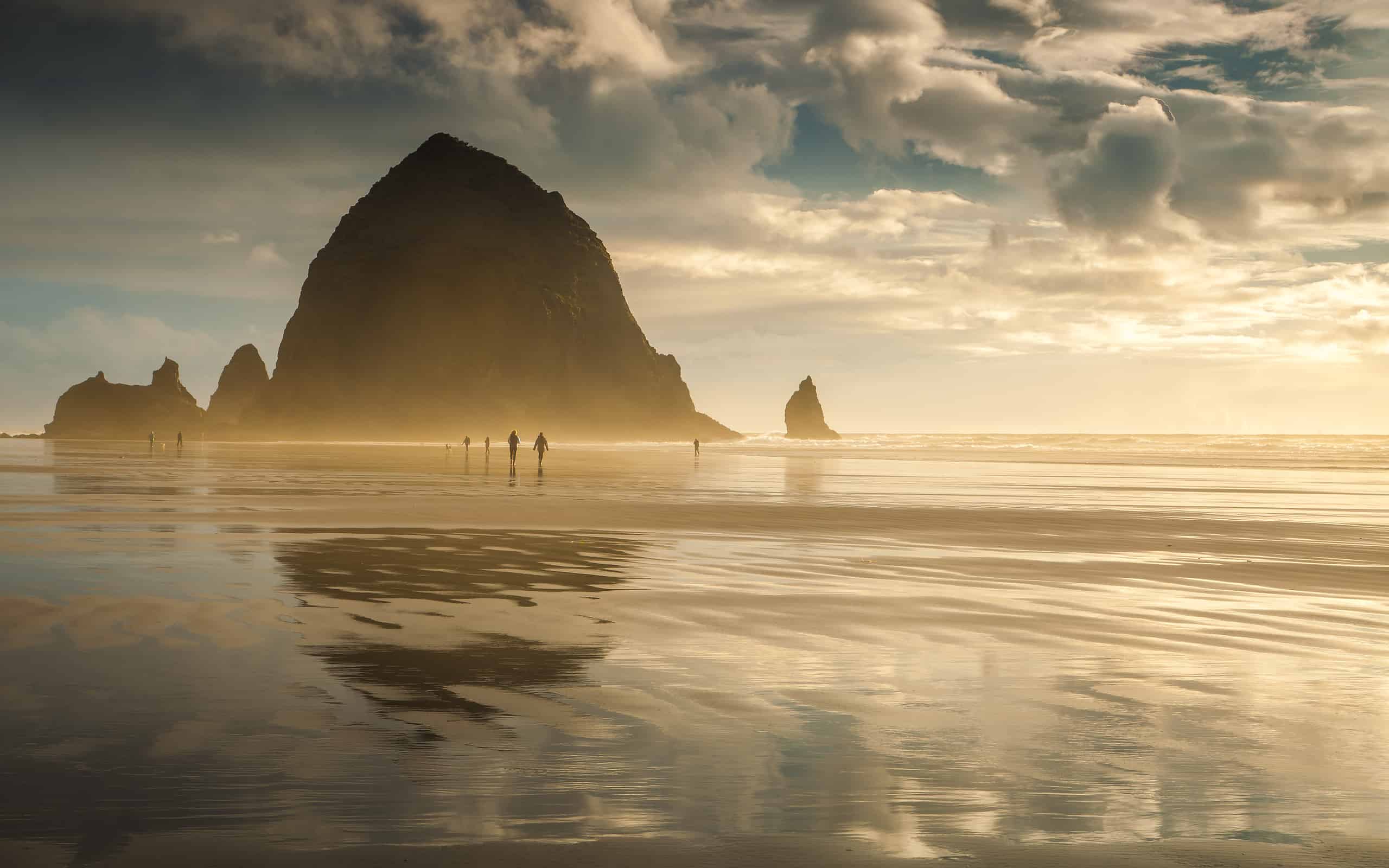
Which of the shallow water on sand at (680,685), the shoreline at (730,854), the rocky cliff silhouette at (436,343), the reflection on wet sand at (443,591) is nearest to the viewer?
the shoreline at (730,854)

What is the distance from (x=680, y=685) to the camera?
7.13 meters

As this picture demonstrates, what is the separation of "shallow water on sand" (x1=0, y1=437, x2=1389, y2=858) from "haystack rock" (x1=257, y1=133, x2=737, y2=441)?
165841mm

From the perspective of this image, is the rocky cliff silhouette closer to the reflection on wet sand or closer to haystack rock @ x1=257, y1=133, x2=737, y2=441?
haystack rock @ x1=257, y1=133, x2=737, y2=441

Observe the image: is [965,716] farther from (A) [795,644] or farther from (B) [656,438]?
(B) [656,438]

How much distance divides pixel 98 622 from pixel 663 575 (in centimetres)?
629

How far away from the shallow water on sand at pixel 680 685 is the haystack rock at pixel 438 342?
165841mm

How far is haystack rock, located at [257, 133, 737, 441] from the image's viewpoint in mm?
179875

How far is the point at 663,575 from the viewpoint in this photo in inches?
515

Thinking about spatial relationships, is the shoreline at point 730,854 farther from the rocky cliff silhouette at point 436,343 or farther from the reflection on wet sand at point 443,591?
the rocky cliff silhouette at point 436,343

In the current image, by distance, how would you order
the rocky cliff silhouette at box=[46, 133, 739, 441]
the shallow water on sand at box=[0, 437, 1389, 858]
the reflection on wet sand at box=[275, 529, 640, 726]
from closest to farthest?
the shallow water on sand at box=[0, 437, 1389, 858] → the reflection on wet sand at box=[275, 529, 640, 726] → the rocky cliff silhouette at box=[46, 133, 739, 441]

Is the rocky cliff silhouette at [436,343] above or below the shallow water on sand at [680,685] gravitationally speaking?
above

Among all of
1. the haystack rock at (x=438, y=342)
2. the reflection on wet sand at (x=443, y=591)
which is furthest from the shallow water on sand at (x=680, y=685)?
the haystack rock at (x=438, y=342)

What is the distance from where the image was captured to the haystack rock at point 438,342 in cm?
17988

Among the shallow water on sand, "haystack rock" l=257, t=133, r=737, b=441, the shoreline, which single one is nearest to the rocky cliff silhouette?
"haystack rock" l=257, t=133, r=737, b=441
